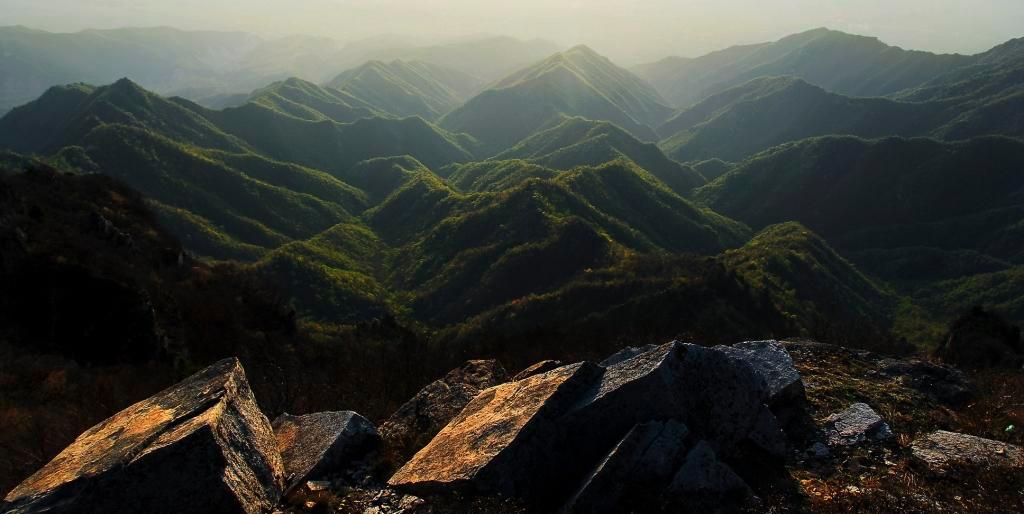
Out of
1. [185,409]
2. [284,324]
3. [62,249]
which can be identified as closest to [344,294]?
[284,324]

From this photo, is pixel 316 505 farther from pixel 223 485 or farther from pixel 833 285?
pixel 833 285

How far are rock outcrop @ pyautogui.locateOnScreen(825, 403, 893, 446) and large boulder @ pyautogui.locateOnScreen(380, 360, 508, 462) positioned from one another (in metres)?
9.70

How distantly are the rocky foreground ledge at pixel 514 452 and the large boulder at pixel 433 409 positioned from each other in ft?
0.54

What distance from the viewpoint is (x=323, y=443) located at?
1306 centimetres

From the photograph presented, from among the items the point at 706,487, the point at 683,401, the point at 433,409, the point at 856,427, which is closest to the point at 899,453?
the point at 856,427

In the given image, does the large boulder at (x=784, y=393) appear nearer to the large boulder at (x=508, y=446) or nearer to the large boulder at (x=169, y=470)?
the large boulder at (x=508, y=446)

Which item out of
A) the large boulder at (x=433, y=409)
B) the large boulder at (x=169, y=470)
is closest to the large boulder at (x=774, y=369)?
the large boulder at (x=433, y=409)

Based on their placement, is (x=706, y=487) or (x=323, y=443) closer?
(x=706, y=487)

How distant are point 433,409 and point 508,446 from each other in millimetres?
5639

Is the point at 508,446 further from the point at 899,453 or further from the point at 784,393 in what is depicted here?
the point at 899,453

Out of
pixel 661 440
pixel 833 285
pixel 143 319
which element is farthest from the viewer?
pixel 833 285

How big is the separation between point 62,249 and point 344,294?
110878 millimetres

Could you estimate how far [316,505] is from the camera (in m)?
11.1

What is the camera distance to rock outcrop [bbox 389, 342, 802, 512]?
10.5 meters
